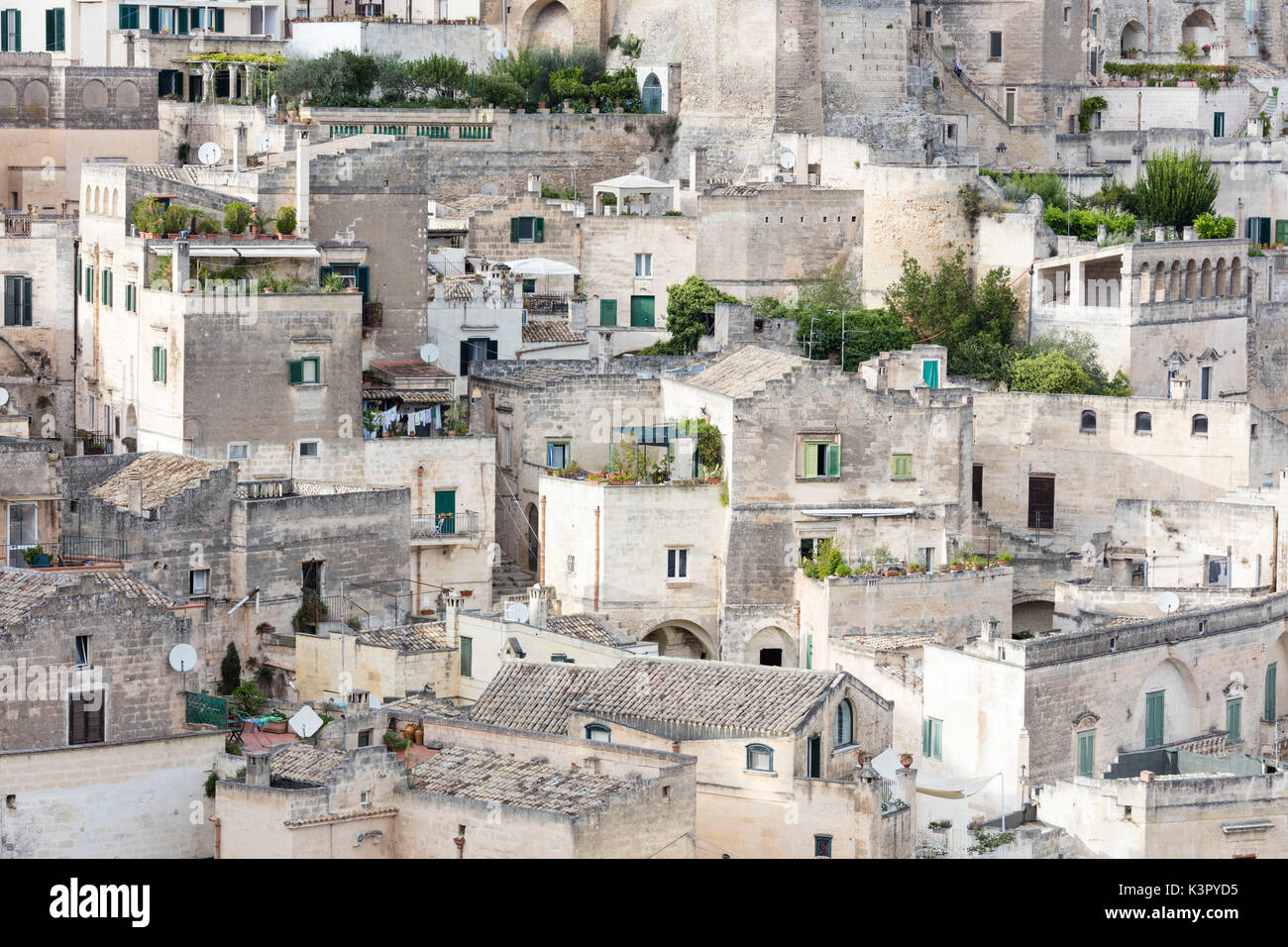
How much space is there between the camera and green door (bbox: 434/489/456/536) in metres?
51.1

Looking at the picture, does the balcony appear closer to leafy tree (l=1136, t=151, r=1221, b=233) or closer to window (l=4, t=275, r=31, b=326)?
window (l=4, t=275, r=31, b=326)

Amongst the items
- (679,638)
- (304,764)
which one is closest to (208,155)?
(679,638)

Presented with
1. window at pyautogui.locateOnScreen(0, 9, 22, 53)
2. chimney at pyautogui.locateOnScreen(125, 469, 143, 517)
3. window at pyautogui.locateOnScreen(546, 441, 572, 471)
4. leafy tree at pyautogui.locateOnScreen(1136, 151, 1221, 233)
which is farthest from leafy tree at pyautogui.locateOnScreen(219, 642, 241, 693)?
leafy tree at pyautogui.locateOnScreen(1136, 151, 1221, 233)

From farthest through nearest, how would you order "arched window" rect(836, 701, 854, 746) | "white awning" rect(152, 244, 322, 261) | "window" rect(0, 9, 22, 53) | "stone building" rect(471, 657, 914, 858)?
"window" rect(0, 9, 22, 53) < "white awning" rect(152, 244, 322, 261) < "arched window" rect(836, 701, 854, 746) < "stone building" rect(471, 657, 914, 858)

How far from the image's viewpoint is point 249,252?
5078 centimetres

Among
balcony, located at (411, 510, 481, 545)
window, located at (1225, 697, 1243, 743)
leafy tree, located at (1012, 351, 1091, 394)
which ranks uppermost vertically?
leafy tree, located at (1012, 351, 1091, 394)

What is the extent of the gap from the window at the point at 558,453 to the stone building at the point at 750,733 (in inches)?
427

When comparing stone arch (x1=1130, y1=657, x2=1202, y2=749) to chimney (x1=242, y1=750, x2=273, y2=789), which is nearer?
chimney (x1=242, y1=750, x2=273, y2=789)

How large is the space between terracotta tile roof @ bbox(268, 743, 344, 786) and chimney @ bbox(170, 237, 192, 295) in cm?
1291

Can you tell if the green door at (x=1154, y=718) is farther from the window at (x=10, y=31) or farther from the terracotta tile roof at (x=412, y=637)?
the window at (x=10, y=31)

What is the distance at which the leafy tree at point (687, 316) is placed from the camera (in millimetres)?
59406

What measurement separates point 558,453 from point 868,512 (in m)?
6.30

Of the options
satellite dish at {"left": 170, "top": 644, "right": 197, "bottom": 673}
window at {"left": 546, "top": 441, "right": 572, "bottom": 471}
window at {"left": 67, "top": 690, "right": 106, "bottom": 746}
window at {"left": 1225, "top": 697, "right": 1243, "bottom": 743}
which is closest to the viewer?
window at {"left": 67, "top": 690, "right": 106, "bottom": 746}

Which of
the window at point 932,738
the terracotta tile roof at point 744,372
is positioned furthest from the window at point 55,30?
the window at point 932,738
